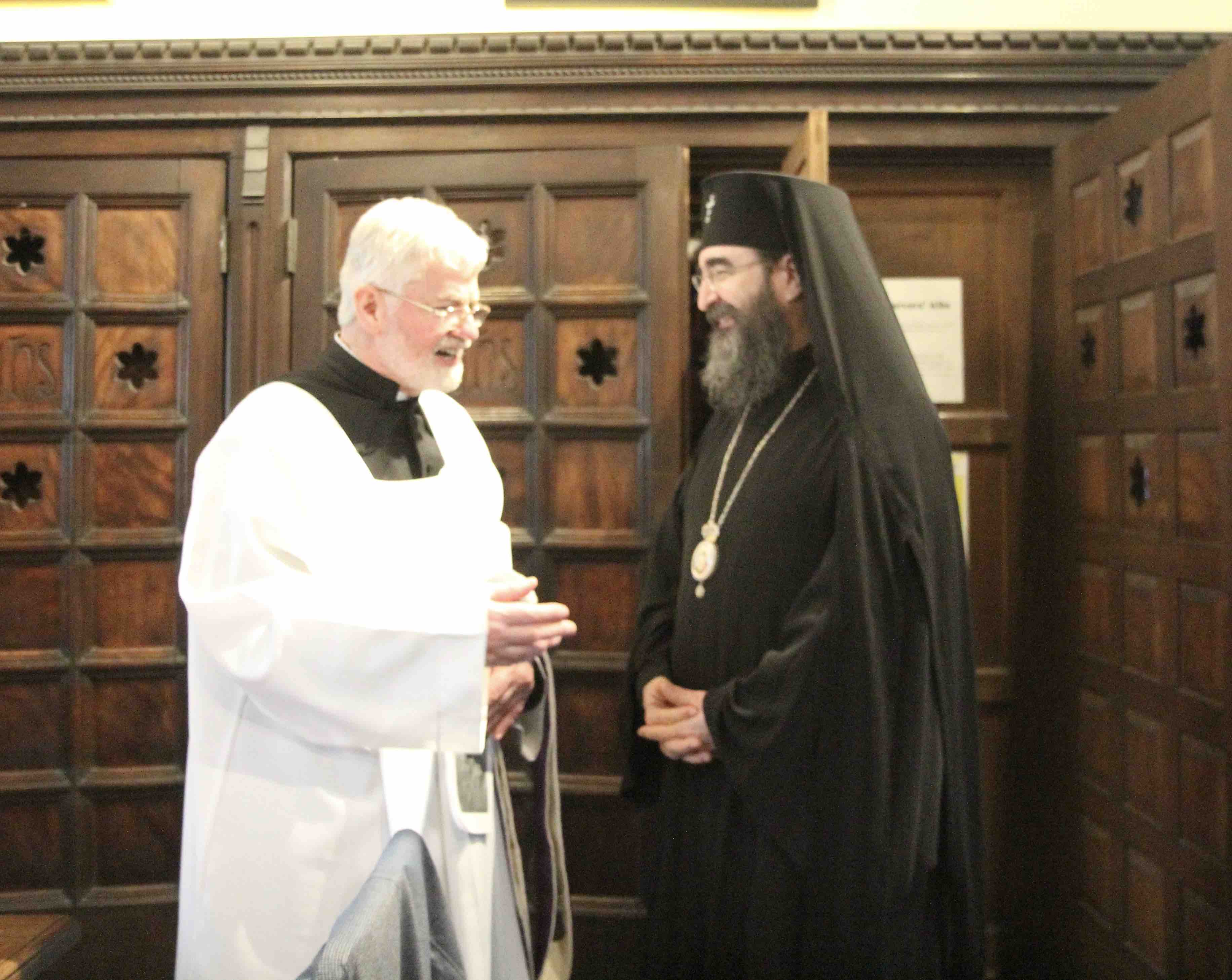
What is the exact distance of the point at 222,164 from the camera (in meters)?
3.03

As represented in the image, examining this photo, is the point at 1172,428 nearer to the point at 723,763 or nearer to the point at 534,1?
the point at 723,763

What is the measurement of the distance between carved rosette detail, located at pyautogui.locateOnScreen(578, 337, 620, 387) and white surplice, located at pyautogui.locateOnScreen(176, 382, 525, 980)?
1056 mm

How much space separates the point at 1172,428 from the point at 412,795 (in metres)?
1.86

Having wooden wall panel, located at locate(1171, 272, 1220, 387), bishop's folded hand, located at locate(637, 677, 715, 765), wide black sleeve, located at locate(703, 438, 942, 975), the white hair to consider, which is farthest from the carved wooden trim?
bishop's folded hand, located at locate(637, 677, 715, 765)

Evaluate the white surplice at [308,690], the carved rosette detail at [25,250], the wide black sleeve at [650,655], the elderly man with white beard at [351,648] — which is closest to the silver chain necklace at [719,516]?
the wide black sleeve at [650,655]

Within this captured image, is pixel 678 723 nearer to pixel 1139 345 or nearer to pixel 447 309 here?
pixel 447 309

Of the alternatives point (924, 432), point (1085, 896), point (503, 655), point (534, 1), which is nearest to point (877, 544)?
point (924, 432)

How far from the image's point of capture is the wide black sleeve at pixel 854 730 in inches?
80.9

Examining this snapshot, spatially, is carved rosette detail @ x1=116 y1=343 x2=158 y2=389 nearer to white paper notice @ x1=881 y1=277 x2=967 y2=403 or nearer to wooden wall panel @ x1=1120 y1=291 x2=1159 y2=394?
white paper notice @ x1=881 y1=277 x2=967 y2=403

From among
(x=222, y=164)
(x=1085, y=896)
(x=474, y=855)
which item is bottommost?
(x=1085, y=896)

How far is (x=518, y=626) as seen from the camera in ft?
6.06

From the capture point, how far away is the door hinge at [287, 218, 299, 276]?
9.79 ft

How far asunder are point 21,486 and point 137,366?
46cm

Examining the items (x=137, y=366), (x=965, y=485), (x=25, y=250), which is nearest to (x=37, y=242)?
(x=25, y=250)
